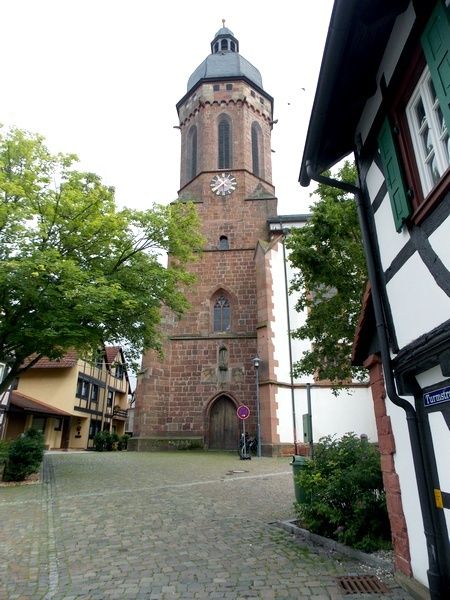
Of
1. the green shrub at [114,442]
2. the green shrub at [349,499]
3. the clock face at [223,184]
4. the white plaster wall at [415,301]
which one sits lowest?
the green shrub at [349,499]

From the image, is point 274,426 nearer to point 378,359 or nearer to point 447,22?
point 378,359

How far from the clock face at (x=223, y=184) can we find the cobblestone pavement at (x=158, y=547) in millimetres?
19694

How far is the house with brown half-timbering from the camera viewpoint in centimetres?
330

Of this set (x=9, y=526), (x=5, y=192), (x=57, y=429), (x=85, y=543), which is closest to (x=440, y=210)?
(x=85, y=543)

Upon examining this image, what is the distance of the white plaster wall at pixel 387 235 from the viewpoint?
4.13 meters

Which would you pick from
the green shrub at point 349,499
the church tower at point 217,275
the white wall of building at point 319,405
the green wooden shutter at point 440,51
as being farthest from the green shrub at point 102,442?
the green wooden shutter at point 440,51

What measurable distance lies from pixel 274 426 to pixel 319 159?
15.4 meters

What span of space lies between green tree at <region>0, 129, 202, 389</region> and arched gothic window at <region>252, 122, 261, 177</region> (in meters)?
15.4

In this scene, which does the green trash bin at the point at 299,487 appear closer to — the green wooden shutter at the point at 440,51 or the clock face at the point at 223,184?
the green wooden shutter at the point at 440,51

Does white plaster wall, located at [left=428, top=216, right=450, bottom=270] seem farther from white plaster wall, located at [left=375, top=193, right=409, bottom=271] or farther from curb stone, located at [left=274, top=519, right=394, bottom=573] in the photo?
curb stone, located at [left=274, top=519, right=394, bottom=573]

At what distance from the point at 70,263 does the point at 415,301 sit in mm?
8756

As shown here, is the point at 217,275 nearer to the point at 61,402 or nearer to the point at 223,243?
the point at 223,243

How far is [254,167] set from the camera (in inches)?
1112

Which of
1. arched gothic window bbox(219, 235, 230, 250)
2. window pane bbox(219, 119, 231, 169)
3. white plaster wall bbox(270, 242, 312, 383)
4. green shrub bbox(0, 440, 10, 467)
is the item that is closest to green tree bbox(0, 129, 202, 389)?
green shrub bbox(0, 440, 10, 467)
